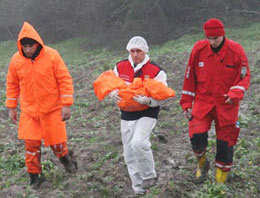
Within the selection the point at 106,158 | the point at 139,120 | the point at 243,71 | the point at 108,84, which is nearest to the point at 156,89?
the point at 139,120

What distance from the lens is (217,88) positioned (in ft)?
18.6

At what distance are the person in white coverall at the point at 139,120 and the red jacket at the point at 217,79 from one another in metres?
0.38

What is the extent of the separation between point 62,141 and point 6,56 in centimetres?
2066

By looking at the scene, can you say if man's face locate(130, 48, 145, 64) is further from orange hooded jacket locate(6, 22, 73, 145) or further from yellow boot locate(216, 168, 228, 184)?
yellow boot locate(216, 168, 228, 184)

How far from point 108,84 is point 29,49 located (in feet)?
3.47

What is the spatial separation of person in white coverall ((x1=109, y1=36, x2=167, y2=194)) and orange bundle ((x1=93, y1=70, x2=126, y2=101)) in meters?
0.07

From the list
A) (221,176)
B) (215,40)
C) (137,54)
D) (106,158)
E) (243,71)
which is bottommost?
(106,158)

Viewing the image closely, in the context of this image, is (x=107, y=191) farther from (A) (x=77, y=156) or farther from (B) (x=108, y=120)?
(B) (x=108, y=120)

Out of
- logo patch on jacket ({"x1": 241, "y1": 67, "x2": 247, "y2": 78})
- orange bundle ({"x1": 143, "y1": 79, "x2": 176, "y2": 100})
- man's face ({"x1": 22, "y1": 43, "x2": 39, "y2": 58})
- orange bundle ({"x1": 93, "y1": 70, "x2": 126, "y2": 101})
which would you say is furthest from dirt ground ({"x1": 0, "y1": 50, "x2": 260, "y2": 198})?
man's face ({"x1": 22, "y1": 43, "x2": 39, "y2": 58})

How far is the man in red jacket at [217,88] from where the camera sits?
18.2ft

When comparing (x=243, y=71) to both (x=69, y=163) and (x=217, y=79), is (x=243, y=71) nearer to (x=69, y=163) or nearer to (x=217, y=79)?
(x=217, y=79)

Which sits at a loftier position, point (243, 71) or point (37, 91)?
point (243, 71)

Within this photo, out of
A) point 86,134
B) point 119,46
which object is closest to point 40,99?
point 86,134

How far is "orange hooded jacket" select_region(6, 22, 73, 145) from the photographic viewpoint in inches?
240
